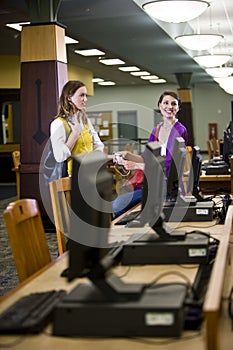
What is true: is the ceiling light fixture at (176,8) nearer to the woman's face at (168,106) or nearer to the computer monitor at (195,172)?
the woman's face at (168,106)

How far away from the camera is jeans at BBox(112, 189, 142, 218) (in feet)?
12.4

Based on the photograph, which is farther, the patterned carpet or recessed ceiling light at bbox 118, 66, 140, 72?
recessed ceiling light at bbox 118, 66, 140, 72

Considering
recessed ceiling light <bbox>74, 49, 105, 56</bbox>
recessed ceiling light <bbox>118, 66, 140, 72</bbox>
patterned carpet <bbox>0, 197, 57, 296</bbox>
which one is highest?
recessed ceiling light <bbox>118, 66, 140, 72</bbox>

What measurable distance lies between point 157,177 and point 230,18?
8.74 meters

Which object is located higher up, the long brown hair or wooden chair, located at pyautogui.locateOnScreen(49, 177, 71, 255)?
the long brown hair

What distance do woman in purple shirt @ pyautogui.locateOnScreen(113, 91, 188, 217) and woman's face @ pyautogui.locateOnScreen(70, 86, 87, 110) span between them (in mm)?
579

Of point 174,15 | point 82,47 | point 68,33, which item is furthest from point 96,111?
point 174,15

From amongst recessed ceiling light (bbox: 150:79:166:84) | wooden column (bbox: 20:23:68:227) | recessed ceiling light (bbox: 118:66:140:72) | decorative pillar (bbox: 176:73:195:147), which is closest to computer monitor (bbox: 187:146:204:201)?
wooden column (bbox: 20:23:68:227)

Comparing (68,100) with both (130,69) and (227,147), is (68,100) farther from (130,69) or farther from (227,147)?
(130,69)

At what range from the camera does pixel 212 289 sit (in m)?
1.61

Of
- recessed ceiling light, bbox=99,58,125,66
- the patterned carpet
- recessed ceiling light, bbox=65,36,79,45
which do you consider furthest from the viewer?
recessed ceiling light, bbox=99,58,125,66

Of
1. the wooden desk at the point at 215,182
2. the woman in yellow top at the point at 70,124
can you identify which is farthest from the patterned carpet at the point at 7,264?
the wooden desk at the point at 215,182

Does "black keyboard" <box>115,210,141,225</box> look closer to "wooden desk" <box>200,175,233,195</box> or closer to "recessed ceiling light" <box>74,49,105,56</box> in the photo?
Result: "wooden desk" <box>200,175,233,195</box>

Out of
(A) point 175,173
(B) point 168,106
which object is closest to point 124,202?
(A) point 175,173
